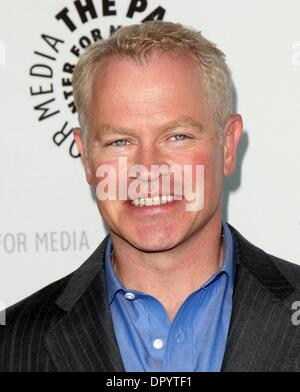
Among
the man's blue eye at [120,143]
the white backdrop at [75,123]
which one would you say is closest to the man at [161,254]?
the man's blue eye at [120,143]

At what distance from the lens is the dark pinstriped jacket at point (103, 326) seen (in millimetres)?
1906

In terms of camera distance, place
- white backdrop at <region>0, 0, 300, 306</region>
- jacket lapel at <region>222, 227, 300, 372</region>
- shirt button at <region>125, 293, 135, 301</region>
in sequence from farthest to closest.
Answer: white backdrop at <region>0, 0, 300, 306</region> → shirt button at <region>125, 293, 135, 301</region> → jacket lapel at <region>222, 227, 300, 372</region>

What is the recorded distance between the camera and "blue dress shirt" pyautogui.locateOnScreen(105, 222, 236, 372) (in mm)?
1896

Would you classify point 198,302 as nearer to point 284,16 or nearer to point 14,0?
point 284,16

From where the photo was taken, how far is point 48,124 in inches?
108

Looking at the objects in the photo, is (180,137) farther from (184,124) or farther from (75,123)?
(75,123)

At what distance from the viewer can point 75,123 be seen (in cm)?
275

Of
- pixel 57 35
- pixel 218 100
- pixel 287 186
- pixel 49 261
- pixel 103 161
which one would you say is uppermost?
pixel 57 35

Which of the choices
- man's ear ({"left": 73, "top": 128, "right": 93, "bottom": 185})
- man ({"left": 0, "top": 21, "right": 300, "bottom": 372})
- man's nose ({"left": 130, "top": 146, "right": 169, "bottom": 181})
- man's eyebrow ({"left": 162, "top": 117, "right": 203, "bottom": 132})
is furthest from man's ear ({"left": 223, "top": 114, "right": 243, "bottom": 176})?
man's ear ({"left": 73, "top": 128, "right": 93, "bottom": 185})

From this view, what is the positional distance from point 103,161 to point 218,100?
35 cm

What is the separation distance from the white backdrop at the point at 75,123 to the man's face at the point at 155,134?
74cm

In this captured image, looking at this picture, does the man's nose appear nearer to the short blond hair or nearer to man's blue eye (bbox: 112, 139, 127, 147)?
man's blue eye (bbox: 112, 139, 127, 147)

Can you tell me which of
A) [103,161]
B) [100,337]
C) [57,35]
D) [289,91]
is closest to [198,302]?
[100,337]

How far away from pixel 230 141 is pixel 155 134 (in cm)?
29
